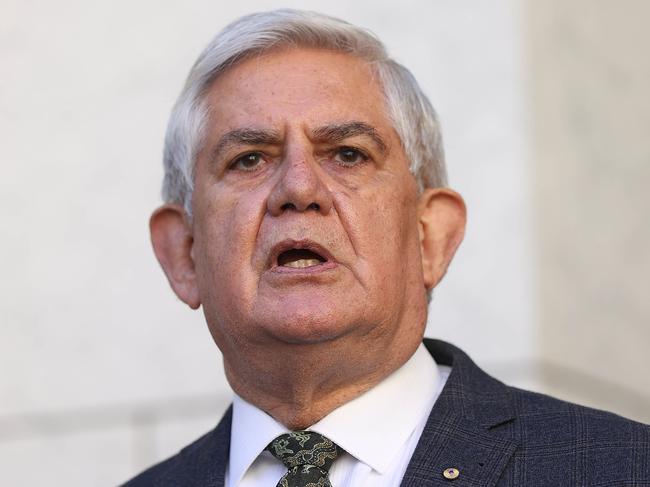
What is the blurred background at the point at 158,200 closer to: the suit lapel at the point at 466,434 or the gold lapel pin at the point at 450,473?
the suit lapel at the point at 466,434

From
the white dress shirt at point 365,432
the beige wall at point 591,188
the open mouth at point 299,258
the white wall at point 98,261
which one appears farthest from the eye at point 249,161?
the beige wall at point 591,188

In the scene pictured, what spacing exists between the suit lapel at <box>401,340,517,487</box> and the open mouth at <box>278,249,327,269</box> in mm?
440

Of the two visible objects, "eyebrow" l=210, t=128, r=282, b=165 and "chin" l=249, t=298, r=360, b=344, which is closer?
"chin" l=249, t=298, r=360, b=344

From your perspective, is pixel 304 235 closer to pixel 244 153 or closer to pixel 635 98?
pixel 244 153

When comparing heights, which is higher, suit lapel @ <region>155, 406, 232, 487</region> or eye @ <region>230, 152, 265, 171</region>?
eye @ <region>230, 152, 265, 171</region>

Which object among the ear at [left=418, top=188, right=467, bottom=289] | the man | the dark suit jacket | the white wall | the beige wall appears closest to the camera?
the dark suit jacket

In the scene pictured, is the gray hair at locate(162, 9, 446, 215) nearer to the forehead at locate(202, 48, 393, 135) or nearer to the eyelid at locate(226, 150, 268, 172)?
the forehead at locate(202, 48, 393, 135)

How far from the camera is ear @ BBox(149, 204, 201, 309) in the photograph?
350 cm

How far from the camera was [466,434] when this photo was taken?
3.08 metres

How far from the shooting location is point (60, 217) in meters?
5.67

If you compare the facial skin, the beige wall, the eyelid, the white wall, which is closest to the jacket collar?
the facial skin

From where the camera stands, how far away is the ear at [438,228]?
11.3ft

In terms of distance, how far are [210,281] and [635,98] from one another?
3.18m

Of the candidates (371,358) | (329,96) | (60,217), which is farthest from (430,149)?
(60,217)
